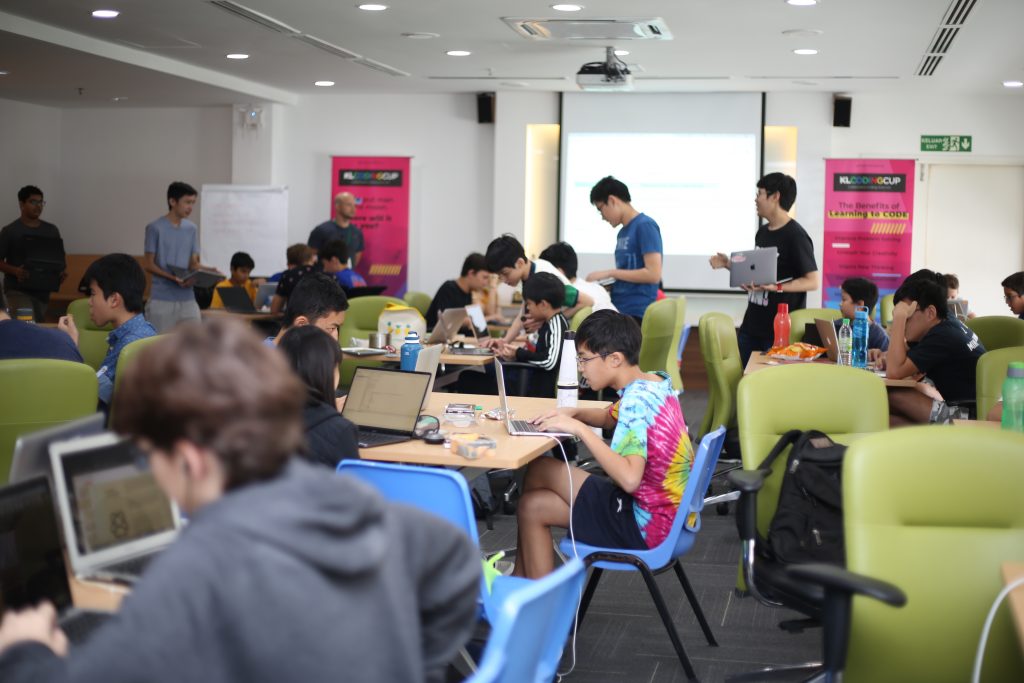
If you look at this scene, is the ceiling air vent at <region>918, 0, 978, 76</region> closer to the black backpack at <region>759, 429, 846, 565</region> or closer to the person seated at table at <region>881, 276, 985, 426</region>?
the person seated at table at <region>881, 276, 985, 426</region>

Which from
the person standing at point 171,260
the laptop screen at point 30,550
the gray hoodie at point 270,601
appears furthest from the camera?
the person standing at point 171,260

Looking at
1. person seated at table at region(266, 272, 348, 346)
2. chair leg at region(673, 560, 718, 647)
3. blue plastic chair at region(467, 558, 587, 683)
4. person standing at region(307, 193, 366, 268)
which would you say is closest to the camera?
blue plastic chair at region(467, 558, 587, 683)

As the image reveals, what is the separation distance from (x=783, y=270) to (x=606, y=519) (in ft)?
12.0

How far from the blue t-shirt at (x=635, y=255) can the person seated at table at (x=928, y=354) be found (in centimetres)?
185

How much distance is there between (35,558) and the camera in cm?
177

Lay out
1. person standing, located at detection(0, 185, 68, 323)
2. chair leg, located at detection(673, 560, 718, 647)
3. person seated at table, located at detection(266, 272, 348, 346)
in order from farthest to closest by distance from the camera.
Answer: person standing, located at detection(0, 185, 68, 323) < person seated at table, located at detection(266, 272, 348, 346) < chair leg, located at detection(673, 560, 718, 647)

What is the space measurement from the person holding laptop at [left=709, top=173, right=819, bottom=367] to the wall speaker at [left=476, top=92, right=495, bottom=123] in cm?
501

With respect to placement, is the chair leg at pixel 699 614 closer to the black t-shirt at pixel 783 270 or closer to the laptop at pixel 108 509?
the laptop at pixel 108 509

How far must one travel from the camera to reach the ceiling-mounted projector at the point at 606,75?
8.14 metres

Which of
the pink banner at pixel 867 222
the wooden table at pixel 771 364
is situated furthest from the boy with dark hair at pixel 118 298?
the pink banner at pixel 867 222

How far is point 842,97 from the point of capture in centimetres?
1045

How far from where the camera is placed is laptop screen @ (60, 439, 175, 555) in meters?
1.91

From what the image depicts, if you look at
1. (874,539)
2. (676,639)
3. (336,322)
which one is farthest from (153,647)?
(336,322)

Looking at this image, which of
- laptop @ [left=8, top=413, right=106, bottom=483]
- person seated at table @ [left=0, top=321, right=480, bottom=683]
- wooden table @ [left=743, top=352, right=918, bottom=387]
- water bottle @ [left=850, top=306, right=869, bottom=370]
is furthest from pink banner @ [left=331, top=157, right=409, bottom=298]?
person seated at table @ [left=0, top=321, right=480, bottom=683]
